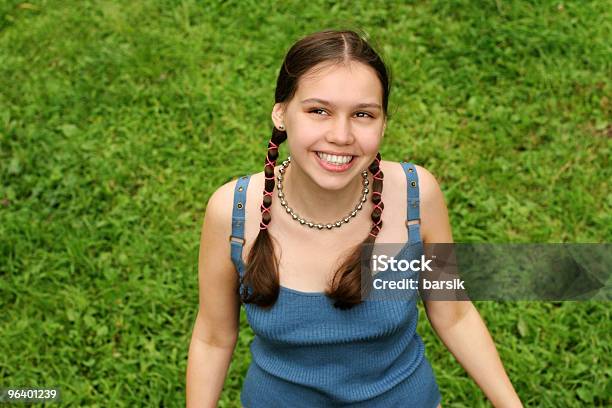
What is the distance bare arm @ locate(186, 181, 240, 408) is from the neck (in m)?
0.20

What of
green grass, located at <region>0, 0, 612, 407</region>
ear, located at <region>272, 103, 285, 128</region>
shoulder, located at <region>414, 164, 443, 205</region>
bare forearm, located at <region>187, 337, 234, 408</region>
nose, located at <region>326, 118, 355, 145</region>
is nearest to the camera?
nose, located at <region>326, 118, 355, 145</region>

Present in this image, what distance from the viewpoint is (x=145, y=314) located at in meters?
4.62

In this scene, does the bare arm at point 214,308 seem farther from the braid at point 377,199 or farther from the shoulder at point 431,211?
the shoulder at point 431,211

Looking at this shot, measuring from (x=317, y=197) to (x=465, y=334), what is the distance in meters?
0.70

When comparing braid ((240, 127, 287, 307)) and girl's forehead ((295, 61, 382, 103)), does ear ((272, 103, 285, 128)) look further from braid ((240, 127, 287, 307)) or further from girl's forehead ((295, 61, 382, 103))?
girl's forehead ((295, 61, 382, 103))

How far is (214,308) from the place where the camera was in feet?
8.93

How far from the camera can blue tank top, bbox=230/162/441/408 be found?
2.55 meters

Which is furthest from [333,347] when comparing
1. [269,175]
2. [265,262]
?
[269,175]

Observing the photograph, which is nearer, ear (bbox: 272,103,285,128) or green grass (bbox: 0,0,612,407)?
ear (bbox: 272,103,285,128)

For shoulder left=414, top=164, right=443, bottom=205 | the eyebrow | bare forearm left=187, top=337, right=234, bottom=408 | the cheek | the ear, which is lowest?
bare forearm left=187, top=337, right=234, bottom=408

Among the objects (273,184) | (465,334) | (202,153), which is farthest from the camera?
(202,153)

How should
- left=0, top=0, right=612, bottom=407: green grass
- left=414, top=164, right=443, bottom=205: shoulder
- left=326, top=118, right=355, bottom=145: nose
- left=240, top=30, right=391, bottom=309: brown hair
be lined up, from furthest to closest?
1. left=0, top=0, right=612, bottom=407: green grass
2. left=414, top=164, right=443, bottom=205: shoulder
3. left=240, top=30, right=391, bottom=309: brown hair
4. left=326, top=118, right=355, bottom=145: nose

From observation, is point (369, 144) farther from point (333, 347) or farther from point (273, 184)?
point (333, 347)
